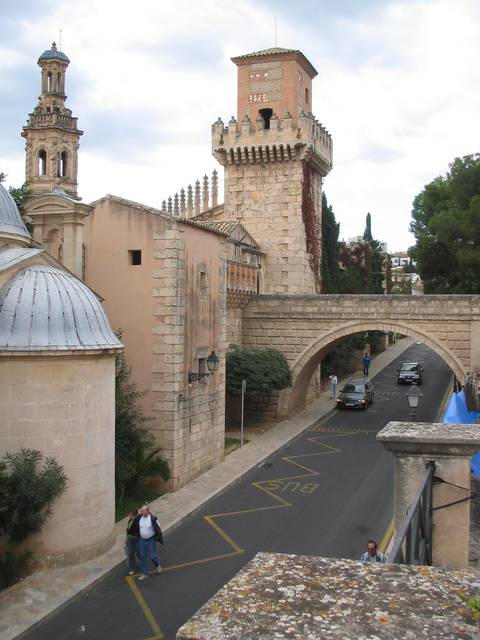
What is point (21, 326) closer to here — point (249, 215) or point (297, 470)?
point (297, 470)

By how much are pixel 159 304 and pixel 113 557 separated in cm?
676

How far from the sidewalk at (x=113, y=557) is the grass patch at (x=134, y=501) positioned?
1.11 feet

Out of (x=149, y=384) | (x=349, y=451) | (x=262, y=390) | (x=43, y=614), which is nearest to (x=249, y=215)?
(x=262, y=390)

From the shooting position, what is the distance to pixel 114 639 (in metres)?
10.2

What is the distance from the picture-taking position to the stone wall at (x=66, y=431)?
1277 centimetres

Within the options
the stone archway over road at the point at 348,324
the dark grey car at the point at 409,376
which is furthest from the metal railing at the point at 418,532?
the dark grey car at the point at 409,376

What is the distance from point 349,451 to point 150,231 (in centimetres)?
1077

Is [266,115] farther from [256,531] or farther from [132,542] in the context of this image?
[132,542]

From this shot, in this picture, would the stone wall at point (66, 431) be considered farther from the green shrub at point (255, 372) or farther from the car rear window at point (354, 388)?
the car rear window at point (354, 388)

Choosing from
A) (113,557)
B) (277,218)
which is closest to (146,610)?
(113,557)

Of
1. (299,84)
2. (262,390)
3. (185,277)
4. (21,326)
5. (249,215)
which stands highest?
(299,84)

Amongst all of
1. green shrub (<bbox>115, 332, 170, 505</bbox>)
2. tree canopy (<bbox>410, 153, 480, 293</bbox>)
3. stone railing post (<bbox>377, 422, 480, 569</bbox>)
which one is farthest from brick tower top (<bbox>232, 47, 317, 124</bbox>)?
stone railing post (<bbox>377, 422, 480, 569</bbox>)

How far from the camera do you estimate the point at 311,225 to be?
34625 mm

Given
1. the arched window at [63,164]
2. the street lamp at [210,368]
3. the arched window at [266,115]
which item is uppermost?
the arched window at [266,115]
